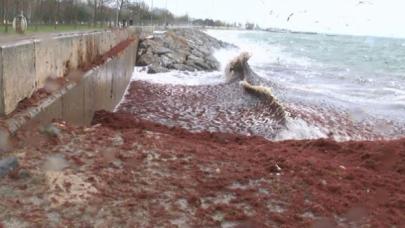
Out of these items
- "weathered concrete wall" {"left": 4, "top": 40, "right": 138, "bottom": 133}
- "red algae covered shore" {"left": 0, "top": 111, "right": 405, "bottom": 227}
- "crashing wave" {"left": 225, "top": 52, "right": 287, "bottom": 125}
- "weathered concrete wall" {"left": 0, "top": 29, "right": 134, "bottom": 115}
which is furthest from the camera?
"crashing wave" {"left": 225, "top": 52, "right": 287, "bottom": 125}

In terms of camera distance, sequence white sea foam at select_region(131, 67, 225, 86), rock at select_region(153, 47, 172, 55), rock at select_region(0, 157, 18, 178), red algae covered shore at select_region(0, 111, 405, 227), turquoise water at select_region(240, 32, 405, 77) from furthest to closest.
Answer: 1. turquoise water at select_region(240, 32, 405, 77)
2. rock at select_region(153, 47, 172, 55)
3. white sea foam at select_region(131, 67, 225, 86)
4. rock at select_region(0, 157, 18, 178)
5. red algae covered shore at select_region(0, 111, 405, 227)

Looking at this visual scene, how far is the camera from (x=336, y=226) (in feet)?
14.5

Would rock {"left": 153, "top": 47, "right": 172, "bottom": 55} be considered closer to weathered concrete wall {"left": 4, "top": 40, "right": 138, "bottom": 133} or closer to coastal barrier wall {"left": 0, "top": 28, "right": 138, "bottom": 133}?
weathered concrete wall {"left": 4, "top": 40, "right": 138, "bottom": 133}

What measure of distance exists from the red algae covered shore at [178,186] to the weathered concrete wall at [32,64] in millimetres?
555

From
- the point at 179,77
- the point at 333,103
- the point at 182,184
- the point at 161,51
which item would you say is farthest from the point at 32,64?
the point at 161,51

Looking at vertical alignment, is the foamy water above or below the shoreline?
below

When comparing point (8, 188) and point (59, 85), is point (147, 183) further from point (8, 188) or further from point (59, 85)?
point (59, 85)

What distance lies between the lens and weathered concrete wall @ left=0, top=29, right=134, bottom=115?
5.67 m

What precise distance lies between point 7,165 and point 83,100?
4650 millimetres

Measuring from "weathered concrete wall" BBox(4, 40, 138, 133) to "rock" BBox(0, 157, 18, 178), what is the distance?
1.93 ft

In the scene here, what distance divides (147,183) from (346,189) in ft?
6.25

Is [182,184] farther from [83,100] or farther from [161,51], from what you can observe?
[161,51]

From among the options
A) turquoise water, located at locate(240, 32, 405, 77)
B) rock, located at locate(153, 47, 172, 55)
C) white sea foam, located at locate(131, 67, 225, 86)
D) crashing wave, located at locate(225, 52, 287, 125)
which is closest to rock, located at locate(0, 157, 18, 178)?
crashing wave, located at locate(225, 52, 287, 125)

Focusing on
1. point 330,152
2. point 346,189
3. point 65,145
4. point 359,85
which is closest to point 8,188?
point 65,145
